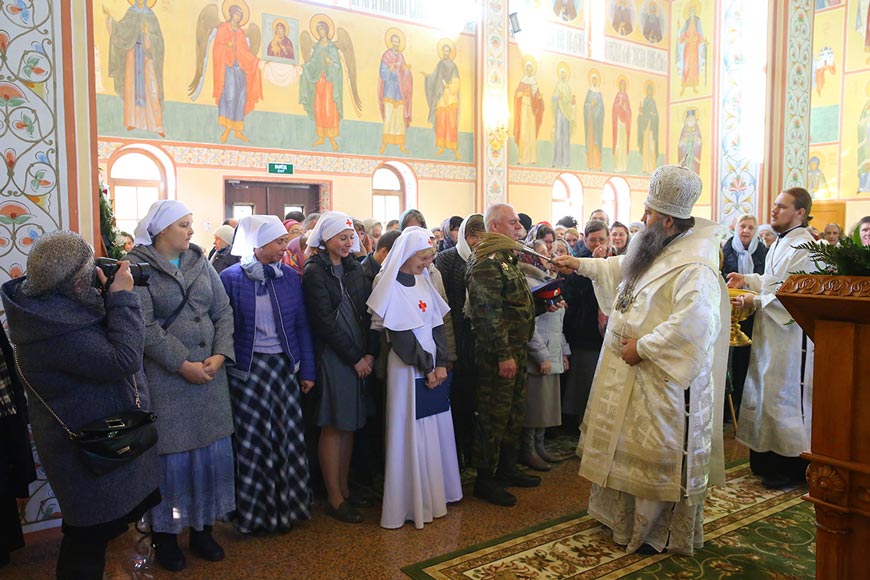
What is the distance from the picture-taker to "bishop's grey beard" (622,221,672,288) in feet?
11.4

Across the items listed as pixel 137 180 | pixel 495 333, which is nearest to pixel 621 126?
pixel 137 180

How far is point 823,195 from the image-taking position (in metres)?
16.5

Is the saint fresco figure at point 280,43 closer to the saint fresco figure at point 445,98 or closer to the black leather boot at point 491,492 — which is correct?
the saint fresco figure at point 445,98

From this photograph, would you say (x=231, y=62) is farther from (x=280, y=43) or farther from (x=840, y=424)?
(x=840, y=424)

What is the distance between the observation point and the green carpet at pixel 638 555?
10.6 ft

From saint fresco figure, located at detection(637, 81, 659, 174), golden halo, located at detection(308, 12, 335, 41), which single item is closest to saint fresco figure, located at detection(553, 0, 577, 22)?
saint fresco figure, located at detection(637, 81, 659, 174)

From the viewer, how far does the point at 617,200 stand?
16438mm

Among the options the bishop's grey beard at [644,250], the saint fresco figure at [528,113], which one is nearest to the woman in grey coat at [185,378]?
the bishop's grey beard at [644,250]

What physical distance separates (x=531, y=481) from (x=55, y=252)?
297 cm

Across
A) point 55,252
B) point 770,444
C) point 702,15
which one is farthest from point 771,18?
point 702,15

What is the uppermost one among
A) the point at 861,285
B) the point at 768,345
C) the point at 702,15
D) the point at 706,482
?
the point at 702,15

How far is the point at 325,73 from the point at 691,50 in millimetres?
9480

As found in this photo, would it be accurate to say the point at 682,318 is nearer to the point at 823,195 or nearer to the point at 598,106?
the point at 598,106

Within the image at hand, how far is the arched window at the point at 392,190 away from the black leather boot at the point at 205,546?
9389 millimetres
